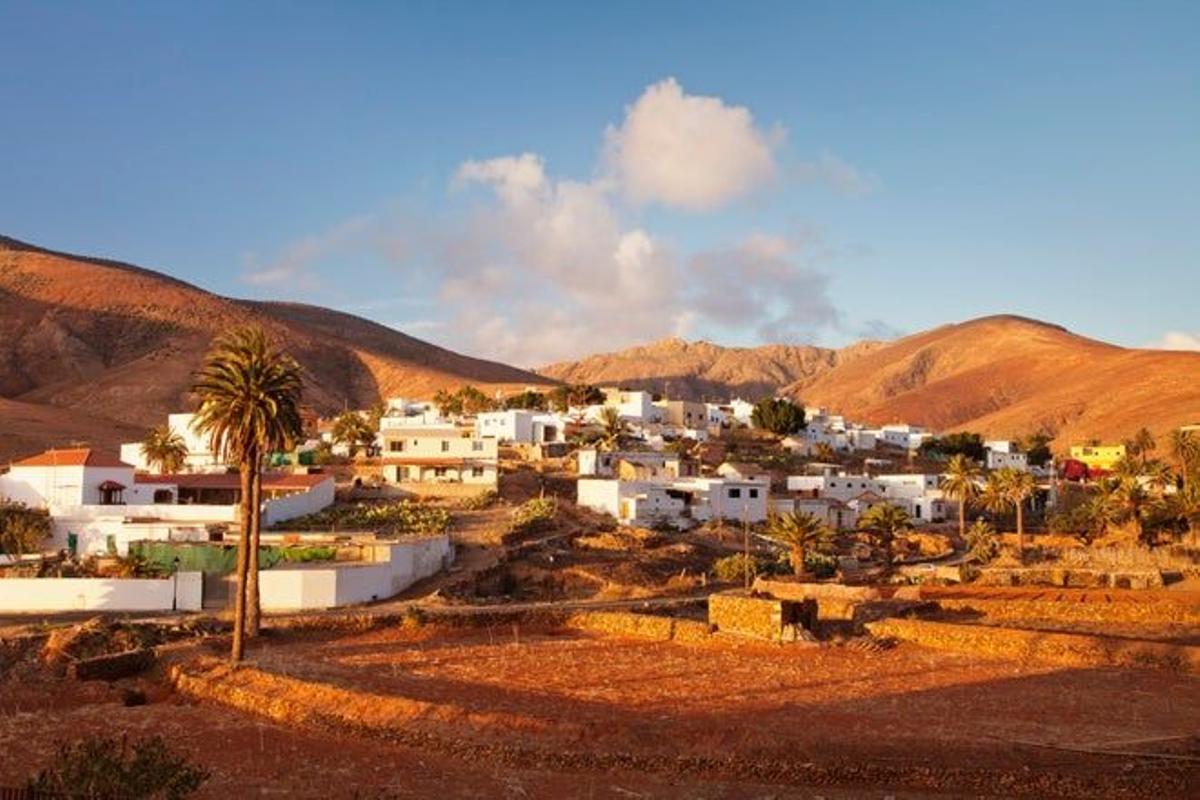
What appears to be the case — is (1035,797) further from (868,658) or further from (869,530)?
(869,530)

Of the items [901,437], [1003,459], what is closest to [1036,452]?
[1003,459]

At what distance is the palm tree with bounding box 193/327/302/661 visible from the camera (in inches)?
1168

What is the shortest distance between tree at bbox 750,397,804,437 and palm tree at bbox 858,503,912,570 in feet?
103

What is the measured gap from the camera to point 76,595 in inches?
1483

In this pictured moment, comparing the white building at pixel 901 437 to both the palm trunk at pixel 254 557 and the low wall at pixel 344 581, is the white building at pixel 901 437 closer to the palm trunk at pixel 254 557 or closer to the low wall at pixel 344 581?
the low wall at pixel 344 581

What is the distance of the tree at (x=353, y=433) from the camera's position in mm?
77062

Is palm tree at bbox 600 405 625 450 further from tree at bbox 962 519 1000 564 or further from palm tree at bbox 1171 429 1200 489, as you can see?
palm tree at bbox 1171 429 1200 489

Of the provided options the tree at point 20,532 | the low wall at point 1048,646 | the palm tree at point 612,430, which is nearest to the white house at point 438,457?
the palm tree at point 612,430

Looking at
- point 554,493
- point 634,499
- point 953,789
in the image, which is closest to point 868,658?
point 953,789

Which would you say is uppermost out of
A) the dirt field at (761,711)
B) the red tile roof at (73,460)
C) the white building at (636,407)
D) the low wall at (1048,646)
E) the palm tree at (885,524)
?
the white building at (636,407)

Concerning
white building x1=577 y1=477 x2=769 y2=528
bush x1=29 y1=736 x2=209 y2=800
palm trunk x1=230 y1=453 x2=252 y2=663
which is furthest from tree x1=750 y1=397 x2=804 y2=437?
bush x1=29 y1=736 x2=209 y2=800

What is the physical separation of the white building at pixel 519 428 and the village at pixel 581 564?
0.28m

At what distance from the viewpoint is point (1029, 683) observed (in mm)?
26875

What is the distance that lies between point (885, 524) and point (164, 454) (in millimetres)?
41590
